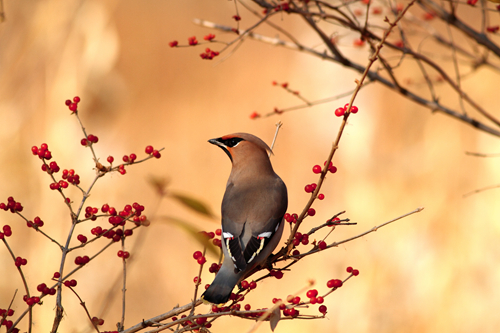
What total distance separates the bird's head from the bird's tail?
30.5 inches

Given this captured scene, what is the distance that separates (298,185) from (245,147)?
3971mm

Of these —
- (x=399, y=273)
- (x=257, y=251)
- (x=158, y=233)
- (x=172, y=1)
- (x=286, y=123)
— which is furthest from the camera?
(x=172, y=1)

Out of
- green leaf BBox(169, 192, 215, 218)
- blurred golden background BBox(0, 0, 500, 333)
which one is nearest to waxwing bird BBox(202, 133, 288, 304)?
blurred golden background BBox(0, 0, 500, 333)

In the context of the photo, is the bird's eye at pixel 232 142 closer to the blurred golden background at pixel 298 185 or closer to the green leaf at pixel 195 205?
the blurred golden background at pixel 298 185

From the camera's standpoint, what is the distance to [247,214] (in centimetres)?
262

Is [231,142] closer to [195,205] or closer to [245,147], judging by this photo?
[245,147]

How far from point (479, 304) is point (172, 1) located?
8.49 meters

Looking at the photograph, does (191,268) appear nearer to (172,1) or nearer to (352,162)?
(352,162)

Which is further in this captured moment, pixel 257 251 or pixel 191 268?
pixel 191 268

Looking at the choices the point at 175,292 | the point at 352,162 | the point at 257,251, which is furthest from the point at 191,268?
the point at 257,251

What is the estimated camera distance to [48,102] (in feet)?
14.2

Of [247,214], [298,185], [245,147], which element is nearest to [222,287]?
[247,214]

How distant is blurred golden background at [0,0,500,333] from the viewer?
4.21m

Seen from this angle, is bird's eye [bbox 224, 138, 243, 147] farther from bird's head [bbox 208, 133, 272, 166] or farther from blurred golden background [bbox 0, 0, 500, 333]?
blurred golden background [bbox 0, 0, 500, 333]
